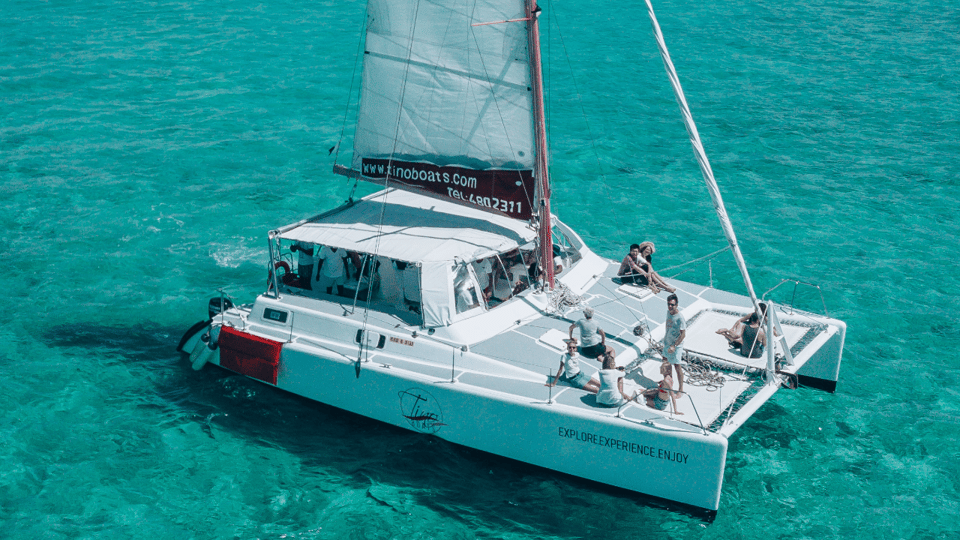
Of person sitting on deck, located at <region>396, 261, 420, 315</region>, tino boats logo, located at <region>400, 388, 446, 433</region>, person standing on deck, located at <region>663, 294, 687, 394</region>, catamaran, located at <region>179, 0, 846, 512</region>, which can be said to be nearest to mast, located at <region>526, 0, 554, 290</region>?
catamaran, located at <region>179, 0, 846, 512</region>

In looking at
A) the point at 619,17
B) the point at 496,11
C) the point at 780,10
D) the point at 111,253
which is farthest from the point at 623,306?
the point at 780,10

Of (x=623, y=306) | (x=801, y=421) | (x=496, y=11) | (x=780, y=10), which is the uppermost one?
(x=780, y=10)

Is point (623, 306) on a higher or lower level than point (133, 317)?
higher

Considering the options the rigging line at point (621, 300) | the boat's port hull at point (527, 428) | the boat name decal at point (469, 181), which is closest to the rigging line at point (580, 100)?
the rigging line at point (621, 300)

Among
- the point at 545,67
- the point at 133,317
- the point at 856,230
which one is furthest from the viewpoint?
the point at 545,67

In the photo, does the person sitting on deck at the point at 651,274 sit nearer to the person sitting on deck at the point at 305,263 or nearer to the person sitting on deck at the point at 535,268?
the person sitting on deck at the point at 535,268

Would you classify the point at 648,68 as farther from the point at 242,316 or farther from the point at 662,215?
the point at 242,316

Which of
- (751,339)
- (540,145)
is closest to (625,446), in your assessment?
(751,339)

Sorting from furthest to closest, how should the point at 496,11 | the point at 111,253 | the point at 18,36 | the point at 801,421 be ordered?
1. the point at 18,36
2. the point at 111,253
3. the point at 801,421
4. the point at 496,11
